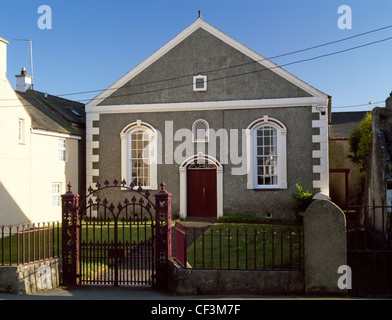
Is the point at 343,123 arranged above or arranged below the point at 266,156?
above

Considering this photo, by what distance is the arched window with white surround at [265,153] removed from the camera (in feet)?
66.3

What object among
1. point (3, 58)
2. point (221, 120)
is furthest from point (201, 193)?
point (3, 58)

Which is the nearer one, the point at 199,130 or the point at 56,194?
the point at 199,130

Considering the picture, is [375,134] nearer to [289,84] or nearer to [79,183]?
[289,84]

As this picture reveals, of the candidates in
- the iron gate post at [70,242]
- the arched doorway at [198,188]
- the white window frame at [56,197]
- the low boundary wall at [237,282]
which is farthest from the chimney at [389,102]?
the white window frame at [56,197]

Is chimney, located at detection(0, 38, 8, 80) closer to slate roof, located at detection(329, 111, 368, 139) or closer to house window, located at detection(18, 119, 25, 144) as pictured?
house window, located at detection(18, 119, 25, 144)

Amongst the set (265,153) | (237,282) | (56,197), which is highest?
(265,153)

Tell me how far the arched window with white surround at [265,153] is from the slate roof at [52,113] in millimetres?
9094

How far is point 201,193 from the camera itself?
2095cm

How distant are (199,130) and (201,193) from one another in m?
3.03

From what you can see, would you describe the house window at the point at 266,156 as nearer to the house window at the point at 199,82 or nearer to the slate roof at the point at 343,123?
the house window at the point at 199,82

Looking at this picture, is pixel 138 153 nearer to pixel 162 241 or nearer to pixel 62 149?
pixel 62 149

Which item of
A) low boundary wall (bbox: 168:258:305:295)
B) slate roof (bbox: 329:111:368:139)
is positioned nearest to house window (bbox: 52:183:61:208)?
low boundary wall (bbox: 168:258:305:295)

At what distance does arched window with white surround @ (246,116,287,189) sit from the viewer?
2020cm
